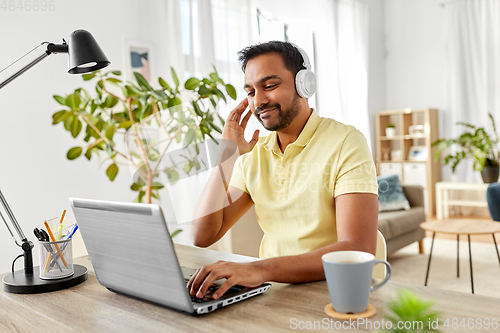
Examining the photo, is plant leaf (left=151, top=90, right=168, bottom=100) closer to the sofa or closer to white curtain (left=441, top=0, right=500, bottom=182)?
the sofa

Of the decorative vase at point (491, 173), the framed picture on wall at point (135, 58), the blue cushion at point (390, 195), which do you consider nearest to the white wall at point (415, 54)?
the decorative vase at point (491, 173)

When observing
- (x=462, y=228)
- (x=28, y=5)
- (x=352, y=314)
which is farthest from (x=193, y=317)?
(x=462, y=228)

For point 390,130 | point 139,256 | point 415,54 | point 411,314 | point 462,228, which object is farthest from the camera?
point 415,54

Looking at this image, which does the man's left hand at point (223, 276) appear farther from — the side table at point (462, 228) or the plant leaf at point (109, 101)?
the side table at point (462, 228)

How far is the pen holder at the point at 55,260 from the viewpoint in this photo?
38.4 inches

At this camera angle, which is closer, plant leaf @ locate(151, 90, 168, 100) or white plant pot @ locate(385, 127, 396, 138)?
plant leaf @ locate(151, 90, 168, 100)

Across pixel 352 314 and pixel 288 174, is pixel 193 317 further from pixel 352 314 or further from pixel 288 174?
pixel 288 174

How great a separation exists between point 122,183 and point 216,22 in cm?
162

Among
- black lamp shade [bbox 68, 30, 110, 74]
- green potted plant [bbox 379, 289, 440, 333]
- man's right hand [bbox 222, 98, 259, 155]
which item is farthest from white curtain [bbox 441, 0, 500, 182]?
green potted plant [bbox 379, 289, 440, 333]

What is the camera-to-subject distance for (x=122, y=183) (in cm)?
308

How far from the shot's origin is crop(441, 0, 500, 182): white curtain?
556cm

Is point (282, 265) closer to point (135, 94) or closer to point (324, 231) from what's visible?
point (324, 231)

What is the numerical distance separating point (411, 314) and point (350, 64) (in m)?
5.66

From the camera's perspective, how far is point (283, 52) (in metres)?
1.24
